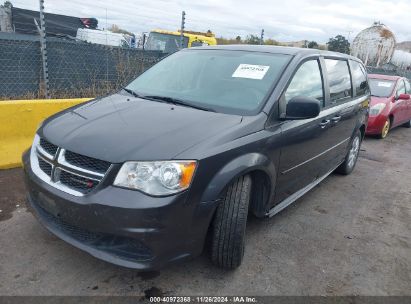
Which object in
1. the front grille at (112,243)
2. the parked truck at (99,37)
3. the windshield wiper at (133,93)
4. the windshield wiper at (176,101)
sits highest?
the windshield wiper at (176,101)

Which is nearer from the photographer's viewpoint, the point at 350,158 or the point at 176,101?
the point at 176,101

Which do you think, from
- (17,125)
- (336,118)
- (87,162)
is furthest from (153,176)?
(17,125)

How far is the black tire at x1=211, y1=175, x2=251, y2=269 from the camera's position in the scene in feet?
8.81

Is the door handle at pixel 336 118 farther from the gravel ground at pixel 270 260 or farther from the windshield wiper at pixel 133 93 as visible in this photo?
the windshield wiper at pixel 133 93

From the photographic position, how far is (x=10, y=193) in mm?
3951

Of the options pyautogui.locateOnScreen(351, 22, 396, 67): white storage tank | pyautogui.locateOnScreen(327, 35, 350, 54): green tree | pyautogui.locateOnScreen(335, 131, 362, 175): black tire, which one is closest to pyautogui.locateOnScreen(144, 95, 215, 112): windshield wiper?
pyautogui.locateOnScreen(335, 131, 362, 175): black tire

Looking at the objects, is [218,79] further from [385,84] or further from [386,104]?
[385,84]

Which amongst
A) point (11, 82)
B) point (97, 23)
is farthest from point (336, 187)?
point (97, 23)

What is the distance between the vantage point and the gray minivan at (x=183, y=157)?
2.35m

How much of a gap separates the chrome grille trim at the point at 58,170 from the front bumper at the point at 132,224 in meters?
0.04

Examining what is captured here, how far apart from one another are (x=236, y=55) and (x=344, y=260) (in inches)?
85.2

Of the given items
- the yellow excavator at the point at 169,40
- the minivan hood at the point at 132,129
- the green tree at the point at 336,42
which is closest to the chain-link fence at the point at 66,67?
the yellow excavator at the point at 169,40

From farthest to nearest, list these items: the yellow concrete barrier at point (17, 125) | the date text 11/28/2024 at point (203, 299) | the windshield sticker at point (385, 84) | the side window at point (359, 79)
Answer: the windshield sticker at point (385, 84) → the side window at point (359, 79) → the yellow concrete barrier at point (17, 125) → the date text 11/28/2024 at point (203, 299)

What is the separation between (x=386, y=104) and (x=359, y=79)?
3.75 metres
